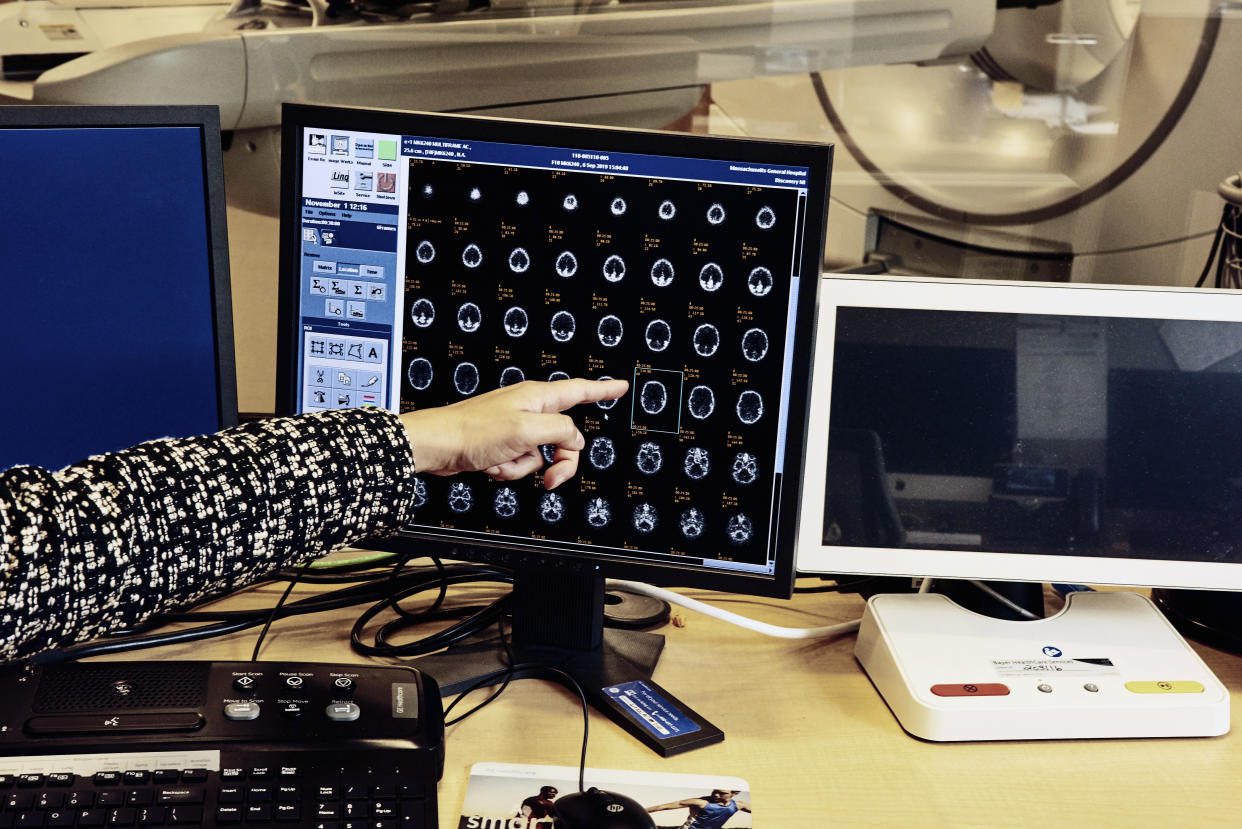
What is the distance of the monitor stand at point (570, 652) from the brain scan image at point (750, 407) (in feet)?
0.59

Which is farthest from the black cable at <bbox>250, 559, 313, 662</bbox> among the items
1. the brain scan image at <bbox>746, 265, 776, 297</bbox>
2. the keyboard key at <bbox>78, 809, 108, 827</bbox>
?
the brain scan image at <bbox>746, 265, 776, 297</bbox>

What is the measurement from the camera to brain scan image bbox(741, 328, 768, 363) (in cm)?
84

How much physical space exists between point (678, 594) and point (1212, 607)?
1.62ft

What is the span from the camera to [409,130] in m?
0.87

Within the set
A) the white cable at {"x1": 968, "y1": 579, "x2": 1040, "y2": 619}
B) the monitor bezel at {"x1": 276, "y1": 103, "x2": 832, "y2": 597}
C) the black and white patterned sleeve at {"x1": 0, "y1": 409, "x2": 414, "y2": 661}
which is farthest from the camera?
the white cable at {"x1": 968, "y1": 579, "x2": 1040, "y2": 619}

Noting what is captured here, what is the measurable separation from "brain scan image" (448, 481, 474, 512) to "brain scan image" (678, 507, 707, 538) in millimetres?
180

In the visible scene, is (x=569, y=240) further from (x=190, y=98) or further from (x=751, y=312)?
(x=190, y=98)

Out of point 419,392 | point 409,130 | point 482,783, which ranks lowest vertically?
point 482,783

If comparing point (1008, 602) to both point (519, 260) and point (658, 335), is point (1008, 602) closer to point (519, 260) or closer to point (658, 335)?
point (658, 335)

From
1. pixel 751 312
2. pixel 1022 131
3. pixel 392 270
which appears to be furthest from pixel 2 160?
pixel 1022 131

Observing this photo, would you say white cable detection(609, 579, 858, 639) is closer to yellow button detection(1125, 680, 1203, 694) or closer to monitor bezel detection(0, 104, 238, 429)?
yellow button detection(1125, 680, 1203, 694)

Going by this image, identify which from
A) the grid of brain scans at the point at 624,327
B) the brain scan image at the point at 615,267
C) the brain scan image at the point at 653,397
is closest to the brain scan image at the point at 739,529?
the grid of brain scans at the point at 624,327

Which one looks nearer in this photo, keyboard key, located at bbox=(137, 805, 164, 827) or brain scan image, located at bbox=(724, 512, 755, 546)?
keyboard key, located at bbox=(137, 805, 164, 827)

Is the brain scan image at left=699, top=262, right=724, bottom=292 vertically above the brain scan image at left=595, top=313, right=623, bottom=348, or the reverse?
the brain scan image at left=699, top=262, right=724, bottom=292
